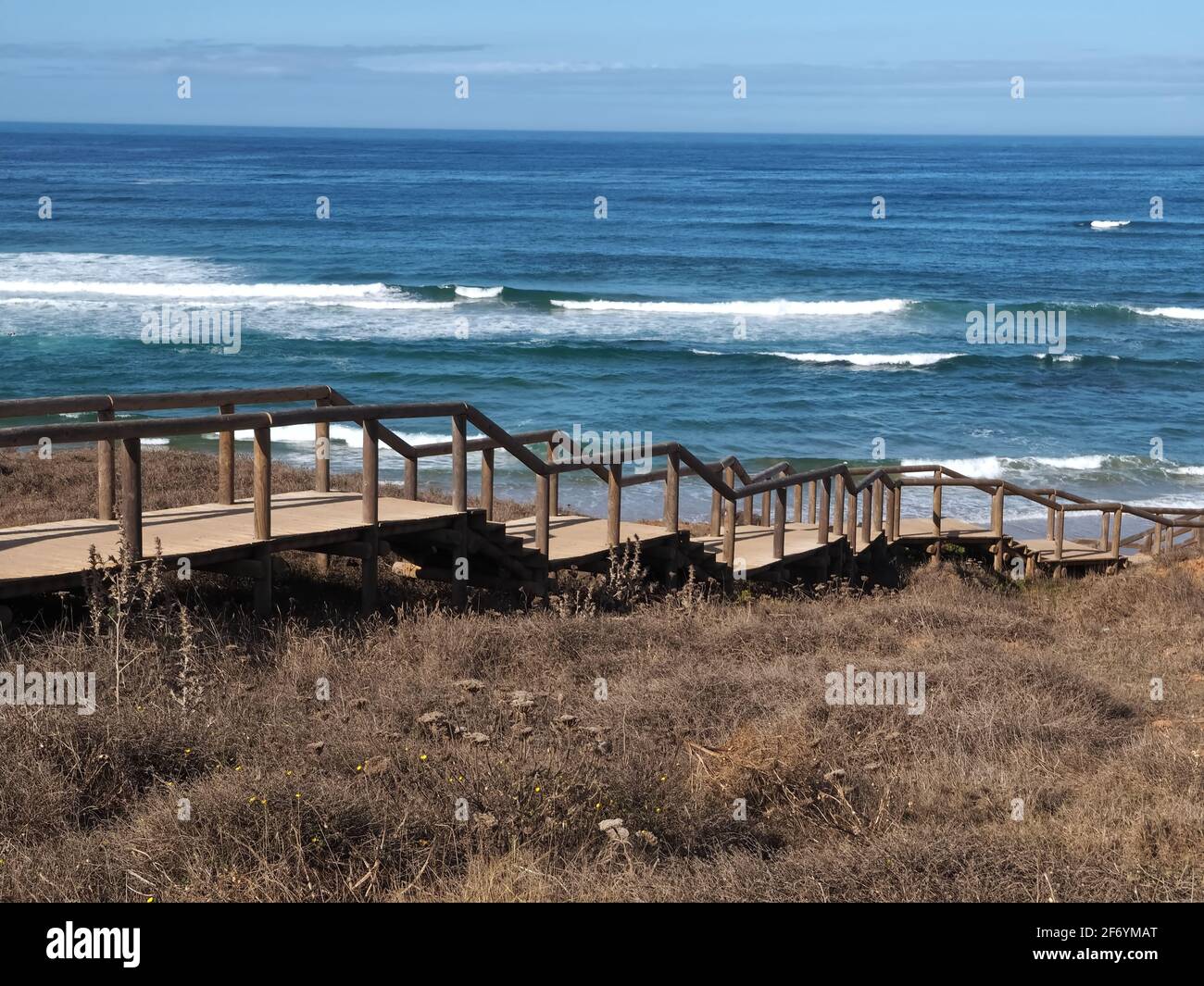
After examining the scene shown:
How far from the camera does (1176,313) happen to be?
45.7m

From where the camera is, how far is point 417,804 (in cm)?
511

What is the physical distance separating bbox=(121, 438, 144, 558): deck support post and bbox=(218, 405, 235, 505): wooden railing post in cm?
178

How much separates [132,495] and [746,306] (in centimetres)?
4054

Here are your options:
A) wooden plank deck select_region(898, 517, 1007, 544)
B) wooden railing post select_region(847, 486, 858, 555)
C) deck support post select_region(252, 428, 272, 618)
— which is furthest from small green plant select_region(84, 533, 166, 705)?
wooden plank deck select_region(898, 517, 1007, 544)

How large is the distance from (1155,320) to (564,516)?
124 ft

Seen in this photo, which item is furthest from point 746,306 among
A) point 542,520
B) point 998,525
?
point 542,520

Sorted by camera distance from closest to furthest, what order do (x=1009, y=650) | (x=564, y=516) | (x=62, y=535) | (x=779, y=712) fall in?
(x=779, y=712)
(x=62, y=535)
(x=1009, y=650)
(x=564, y=516)

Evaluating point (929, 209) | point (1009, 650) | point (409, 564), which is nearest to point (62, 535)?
point (409, 564)

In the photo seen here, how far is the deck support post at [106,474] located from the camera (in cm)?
829

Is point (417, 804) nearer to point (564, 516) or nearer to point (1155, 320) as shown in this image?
point (564, 516)

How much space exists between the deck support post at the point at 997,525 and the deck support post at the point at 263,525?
435 inches

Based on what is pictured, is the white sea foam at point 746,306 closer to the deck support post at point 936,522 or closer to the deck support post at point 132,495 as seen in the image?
the deck support post at point 936,522

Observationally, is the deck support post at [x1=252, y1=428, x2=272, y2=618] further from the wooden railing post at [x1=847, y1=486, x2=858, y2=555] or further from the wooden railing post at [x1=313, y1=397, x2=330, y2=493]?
the wooden railing post at [x1=847, y1=486, x2=858, y2=555]

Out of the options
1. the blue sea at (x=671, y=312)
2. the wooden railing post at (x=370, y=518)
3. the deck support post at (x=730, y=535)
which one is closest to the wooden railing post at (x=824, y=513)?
the deck support post at (x=730, y=535)
